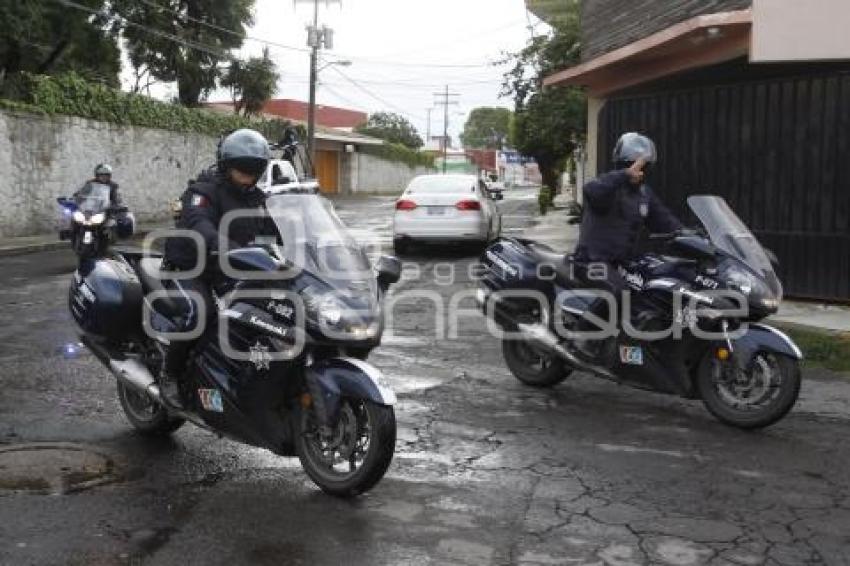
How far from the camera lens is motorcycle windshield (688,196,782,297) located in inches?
232

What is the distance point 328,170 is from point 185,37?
19308 millimetres

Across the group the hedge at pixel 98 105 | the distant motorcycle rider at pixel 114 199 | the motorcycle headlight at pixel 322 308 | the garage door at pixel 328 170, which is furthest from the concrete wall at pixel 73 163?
the garage door at pixel 328 170

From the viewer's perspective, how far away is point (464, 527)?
14.2ft

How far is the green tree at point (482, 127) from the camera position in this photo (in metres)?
120

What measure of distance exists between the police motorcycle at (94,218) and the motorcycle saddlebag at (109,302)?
8991mm

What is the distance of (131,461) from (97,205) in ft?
33.3

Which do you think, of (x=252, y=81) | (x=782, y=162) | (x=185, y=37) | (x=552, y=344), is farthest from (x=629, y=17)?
(x=252, y=81)

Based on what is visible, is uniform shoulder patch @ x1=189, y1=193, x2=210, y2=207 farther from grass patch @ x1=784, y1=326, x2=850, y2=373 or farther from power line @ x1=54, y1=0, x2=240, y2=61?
power line @ x1=54, y1=0, x2=240, y2=61

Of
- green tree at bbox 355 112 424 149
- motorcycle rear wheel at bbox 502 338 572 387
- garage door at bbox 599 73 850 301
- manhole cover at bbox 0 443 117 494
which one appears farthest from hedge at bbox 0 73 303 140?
green tree at bbox 355 112 424 149

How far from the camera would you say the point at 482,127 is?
422 ft

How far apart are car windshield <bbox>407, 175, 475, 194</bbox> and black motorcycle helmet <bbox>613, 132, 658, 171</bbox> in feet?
33.4

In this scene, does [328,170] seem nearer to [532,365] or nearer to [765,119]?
[765,119]

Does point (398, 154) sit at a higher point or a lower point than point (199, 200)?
higher

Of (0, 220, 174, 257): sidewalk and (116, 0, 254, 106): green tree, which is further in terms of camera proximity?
(116, 0, 254, 106): green tree
